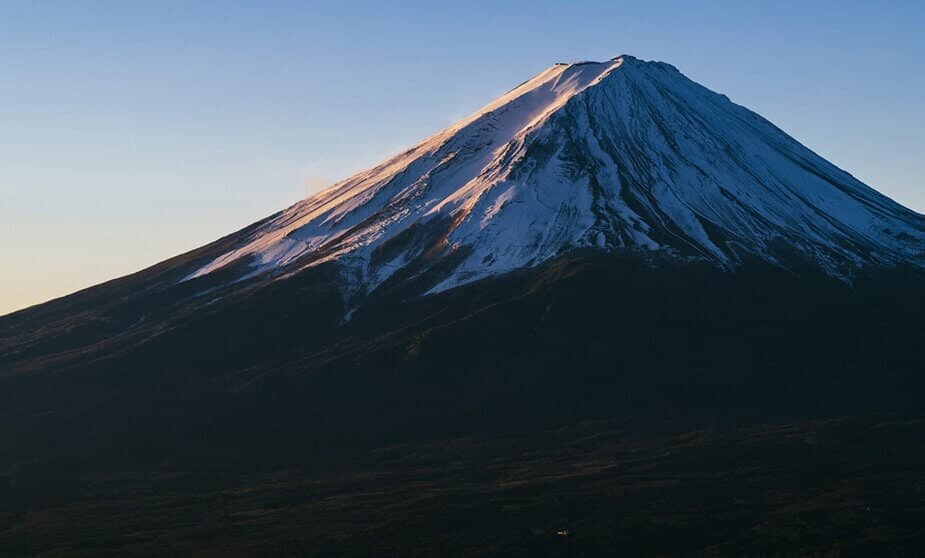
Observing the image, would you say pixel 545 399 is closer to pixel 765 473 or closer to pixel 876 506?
pixel 765 473

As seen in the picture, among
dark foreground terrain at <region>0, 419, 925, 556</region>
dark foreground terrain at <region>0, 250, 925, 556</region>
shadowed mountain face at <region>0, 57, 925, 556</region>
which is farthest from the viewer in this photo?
shadowed mountain face at <region>0, 57, 925, 556</region>

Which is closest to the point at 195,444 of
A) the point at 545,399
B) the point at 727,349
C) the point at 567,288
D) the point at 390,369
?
the point at 390,369

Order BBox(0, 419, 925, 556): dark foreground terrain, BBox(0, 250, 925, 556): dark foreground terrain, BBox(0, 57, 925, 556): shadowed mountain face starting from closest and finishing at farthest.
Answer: BBox(0, 419, 925, 556): dark foreground terrain < BBox(0, 250, 925, 556): dark foreground terrain < BBox(0, 57, 925, 556): shadowed mountain face

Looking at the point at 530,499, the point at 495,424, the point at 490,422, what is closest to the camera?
the point at 530,499

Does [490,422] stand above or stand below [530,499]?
above

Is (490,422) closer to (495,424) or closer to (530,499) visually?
(495,424)

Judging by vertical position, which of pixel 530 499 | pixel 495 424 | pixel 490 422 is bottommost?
pixel 530 499

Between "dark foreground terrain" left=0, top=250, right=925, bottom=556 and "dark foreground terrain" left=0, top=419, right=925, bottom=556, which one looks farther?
"dark foreground terrain" left=0, top=250, right=925, bottom=556

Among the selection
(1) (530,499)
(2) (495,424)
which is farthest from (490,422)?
(1) (530,499)

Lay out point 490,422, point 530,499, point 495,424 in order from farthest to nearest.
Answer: point 490,422 < point 495,424 < point 530,499
